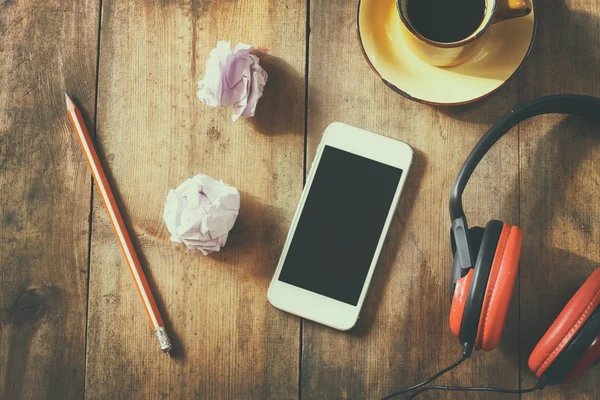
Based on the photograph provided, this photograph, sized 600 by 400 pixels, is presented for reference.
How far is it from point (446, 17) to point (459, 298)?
0.30m

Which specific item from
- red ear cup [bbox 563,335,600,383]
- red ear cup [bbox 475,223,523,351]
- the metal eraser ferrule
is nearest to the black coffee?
red ear cup [bbox 475,223,523,351]

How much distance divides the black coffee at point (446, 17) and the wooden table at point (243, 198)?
4.2 inches

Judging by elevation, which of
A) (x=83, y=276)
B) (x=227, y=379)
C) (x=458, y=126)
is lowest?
(x=227, y=379)

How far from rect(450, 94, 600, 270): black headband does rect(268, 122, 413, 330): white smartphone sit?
0.31ft

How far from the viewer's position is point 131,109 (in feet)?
2.26

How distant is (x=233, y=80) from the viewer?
65 centimetres

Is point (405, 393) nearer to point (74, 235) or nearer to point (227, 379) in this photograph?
point (227, 379)


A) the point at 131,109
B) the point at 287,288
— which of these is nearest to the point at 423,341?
the point at 287,288

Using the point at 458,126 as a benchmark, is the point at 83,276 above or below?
below

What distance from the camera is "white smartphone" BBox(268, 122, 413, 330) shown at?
0.66 m

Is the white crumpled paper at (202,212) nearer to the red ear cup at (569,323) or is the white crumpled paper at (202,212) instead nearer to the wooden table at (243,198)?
the wooden table at (243,198)

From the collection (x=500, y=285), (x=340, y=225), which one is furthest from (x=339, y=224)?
(x=500, y=285)

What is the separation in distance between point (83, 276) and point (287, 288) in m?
0.26

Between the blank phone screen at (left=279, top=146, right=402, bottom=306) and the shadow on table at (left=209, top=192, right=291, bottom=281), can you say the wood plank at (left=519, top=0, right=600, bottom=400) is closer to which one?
the blank phone screen at (left=279, top=146, right=402, bottom=306)
